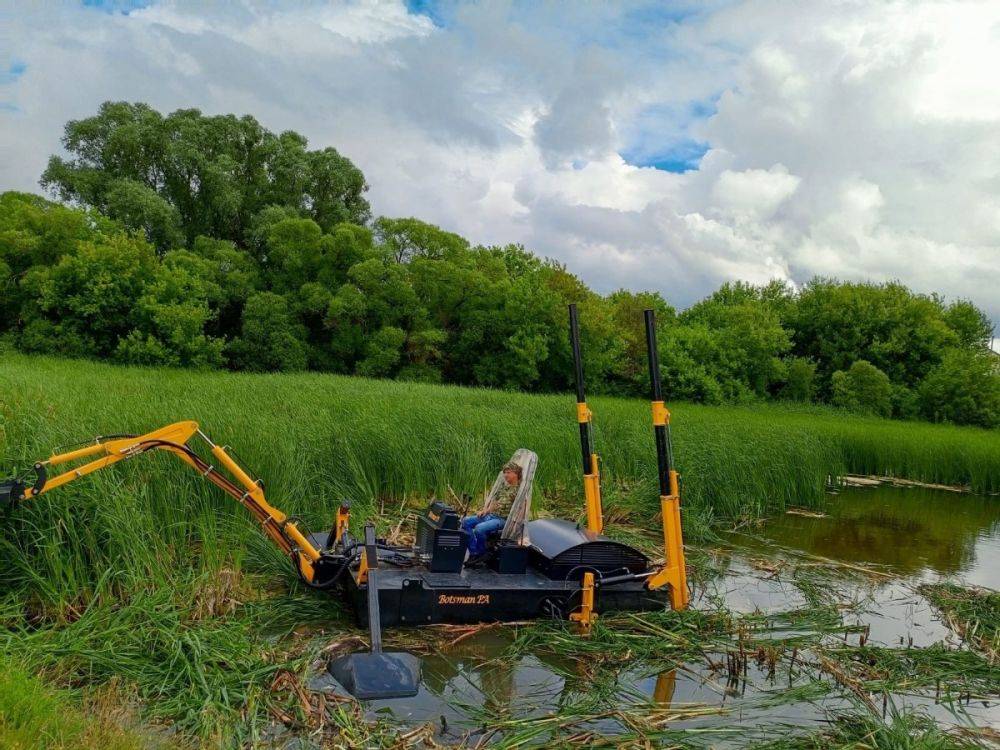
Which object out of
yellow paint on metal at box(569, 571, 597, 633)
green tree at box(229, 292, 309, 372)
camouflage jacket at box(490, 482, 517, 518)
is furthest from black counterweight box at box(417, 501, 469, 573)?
green tree at box(229, 292, 309, 372)

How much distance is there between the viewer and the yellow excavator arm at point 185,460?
5.17 metres

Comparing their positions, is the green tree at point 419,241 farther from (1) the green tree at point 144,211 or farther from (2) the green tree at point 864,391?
(2) the green tree at point 864,391

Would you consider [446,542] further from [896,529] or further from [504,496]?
[896,529]

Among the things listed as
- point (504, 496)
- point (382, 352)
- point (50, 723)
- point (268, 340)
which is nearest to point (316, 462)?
point (504, 496)

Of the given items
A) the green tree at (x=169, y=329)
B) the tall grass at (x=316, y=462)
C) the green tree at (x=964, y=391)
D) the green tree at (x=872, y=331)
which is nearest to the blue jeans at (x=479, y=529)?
the tall grass at (x=316, y=462)

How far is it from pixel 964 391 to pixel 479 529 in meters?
37.9

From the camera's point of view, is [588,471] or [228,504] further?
[588,471]

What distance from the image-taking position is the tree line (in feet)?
89.0

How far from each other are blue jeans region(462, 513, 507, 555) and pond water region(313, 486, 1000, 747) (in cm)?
77

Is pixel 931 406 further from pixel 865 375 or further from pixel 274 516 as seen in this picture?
pixel 274 516

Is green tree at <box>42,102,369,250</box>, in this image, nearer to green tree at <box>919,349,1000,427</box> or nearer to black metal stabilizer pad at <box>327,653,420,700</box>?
green tree at <box>919,349,1000,427</box>

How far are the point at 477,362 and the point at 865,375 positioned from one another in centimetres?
2038

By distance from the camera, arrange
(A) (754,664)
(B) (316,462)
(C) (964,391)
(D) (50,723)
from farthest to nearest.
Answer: (C) (964,391) < (B) (316,462) < (A) (754,664) < (D) (50,723)

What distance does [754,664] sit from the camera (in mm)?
6484
